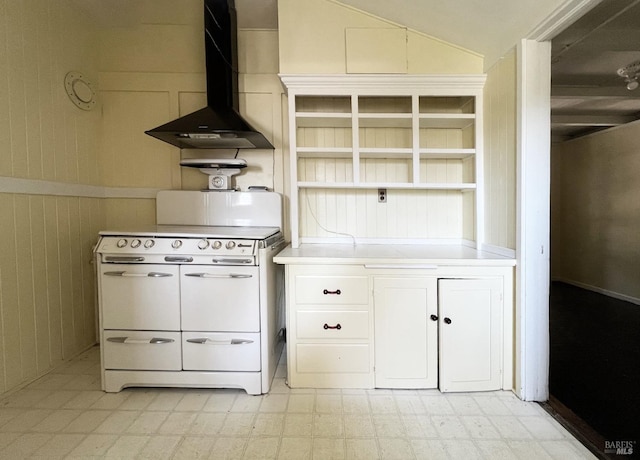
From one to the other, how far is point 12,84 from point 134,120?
76 cm

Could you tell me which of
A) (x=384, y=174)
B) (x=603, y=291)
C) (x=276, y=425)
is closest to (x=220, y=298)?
(x=276, y=425)

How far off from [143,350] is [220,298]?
0.57 meters

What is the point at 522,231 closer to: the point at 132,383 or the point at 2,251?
the point at 132,383

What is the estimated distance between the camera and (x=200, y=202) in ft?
7.88

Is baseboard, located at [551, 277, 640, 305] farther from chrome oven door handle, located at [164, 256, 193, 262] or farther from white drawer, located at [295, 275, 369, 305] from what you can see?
chrome oven door handle, located at [164, 256, 193, 262]

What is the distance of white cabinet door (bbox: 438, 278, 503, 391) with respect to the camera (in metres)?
1.72

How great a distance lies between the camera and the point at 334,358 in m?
1.76

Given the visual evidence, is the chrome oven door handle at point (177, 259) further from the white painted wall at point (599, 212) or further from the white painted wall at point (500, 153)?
the white painted wall at point (599, 212)

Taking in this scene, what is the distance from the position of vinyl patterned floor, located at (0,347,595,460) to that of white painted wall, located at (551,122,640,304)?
126 inches

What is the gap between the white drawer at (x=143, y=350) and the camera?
174cm

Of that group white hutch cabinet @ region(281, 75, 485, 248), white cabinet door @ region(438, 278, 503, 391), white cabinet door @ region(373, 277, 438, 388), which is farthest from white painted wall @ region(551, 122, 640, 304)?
white cabinet door @ region(373, 277, 438, 388)
